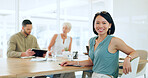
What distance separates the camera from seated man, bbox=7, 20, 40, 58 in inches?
112

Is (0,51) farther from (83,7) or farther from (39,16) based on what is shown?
(83,7)

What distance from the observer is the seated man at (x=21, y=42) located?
9.31 ft

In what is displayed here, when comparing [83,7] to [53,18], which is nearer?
[53,18]

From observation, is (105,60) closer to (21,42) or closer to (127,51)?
(127,51)

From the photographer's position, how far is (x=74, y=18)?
5848 millimetres

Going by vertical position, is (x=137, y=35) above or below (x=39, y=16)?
below

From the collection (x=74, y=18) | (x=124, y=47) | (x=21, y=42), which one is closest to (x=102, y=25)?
(x=124, y=47)

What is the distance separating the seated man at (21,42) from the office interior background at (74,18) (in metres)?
1.72

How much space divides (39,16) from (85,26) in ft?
5.52

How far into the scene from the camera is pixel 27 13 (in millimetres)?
4984

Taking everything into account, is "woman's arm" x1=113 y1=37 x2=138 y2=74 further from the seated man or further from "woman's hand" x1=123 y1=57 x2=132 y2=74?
the seated man

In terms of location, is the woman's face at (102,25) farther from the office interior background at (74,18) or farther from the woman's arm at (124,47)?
the office interior background at (74,18)

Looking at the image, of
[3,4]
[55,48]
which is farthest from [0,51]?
[55,48]

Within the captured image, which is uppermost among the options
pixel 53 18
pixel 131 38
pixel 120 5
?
pixel 120 5
